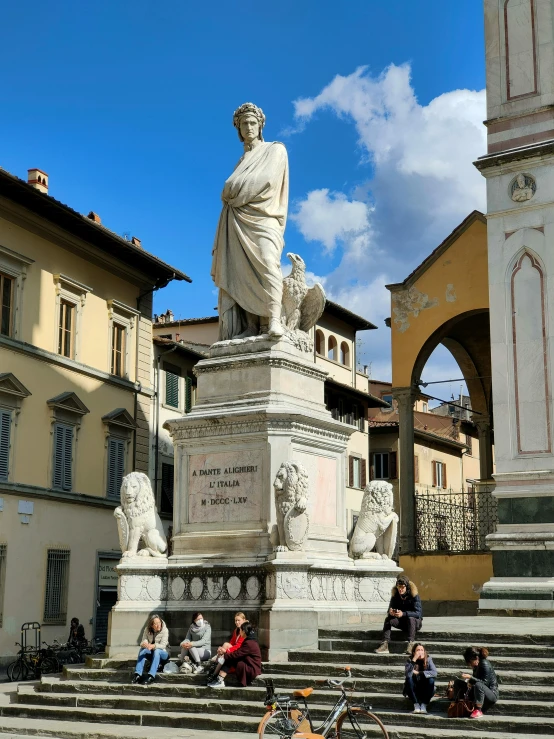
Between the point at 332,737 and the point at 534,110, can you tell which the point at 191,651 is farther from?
the point at 534,110

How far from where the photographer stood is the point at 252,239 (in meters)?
14.7

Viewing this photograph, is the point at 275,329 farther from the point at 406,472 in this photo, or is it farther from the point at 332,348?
the point at 332,348

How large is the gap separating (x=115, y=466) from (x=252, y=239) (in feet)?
61.7

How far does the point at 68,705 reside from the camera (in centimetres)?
1234

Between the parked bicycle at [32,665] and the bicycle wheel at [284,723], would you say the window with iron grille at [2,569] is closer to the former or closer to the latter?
the parked bicycle at [32,665]

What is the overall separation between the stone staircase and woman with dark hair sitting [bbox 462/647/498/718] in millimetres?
126

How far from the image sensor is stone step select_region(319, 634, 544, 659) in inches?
462

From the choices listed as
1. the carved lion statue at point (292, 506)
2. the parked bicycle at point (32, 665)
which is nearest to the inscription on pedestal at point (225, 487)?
the carved lion statue at point (292, 506)

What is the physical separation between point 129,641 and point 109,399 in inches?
761

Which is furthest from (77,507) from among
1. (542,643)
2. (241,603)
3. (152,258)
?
(542,643)

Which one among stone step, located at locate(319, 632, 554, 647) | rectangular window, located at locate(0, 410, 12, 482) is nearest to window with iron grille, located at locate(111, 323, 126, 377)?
rectangular window, located at locate(0, 410, 12, 482)

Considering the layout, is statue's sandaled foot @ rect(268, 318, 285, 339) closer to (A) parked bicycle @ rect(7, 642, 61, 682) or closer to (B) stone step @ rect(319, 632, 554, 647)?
(B) stone step @ rect(319, 632, 554, 647)

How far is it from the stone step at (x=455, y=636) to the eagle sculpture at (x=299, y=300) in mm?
4170

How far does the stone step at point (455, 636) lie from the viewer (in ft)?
39.6
